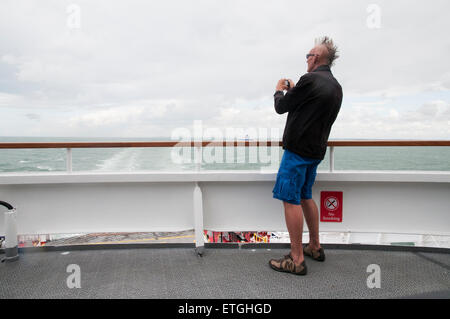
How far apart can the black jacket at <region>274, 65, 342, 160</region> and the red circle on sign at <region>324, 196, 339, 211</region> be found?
2.23ft

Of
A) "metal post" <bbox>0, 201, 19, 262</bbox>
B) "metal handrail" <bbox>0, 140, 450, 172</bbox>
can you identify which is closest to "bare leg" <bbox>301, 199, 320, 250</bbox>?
"metal handrail" <bbox>0, 140, 450, 172</bbox>

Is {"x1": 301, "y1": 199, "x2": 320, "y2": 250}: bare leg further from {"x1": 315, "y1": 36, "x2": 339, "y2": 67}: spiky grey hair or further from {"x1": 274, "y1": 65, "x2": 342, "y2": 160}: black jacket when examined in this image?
{"x1": 315, "y1": 36, "x2": 339, "y2": 67}: spiky grey hair

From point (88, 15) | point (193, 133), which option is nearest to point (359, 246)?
point (193, 133)

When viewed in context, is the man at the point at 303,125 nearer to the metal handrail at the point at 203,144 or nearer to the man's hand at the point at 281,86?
the man's hand at the point at 281,86

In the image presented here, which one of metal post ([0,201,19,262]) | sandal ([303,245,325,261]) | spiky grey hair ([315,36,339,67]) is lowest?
sandal ([303,245,325,261])

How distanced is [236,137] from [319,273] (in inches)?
41.1

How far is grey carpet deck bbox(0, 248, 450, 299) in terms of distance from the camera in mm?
1323

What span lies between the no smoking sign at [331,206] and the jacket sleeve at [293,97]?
36.6 inches

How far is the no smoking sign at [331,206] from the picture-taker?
2.04 meters

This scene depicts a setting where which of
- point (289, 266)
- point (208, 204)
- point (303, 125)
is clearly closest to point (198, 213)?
point (208, 204)

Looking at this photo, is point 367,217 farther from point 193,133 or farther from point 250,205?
point 193,133

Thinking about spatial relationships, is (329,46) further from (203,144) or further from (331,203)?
(331,203)

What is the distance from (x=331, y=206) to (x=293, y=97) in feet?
3.54

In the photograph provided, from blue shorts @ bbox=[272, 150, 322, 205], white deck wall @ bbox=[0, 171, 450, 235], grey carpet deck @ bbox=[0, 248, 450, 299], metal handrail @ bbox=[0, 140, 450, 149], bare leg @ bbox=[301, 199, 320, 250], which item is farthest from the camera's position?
white deck wall @ bbox=[0, 171, 450, 235]
